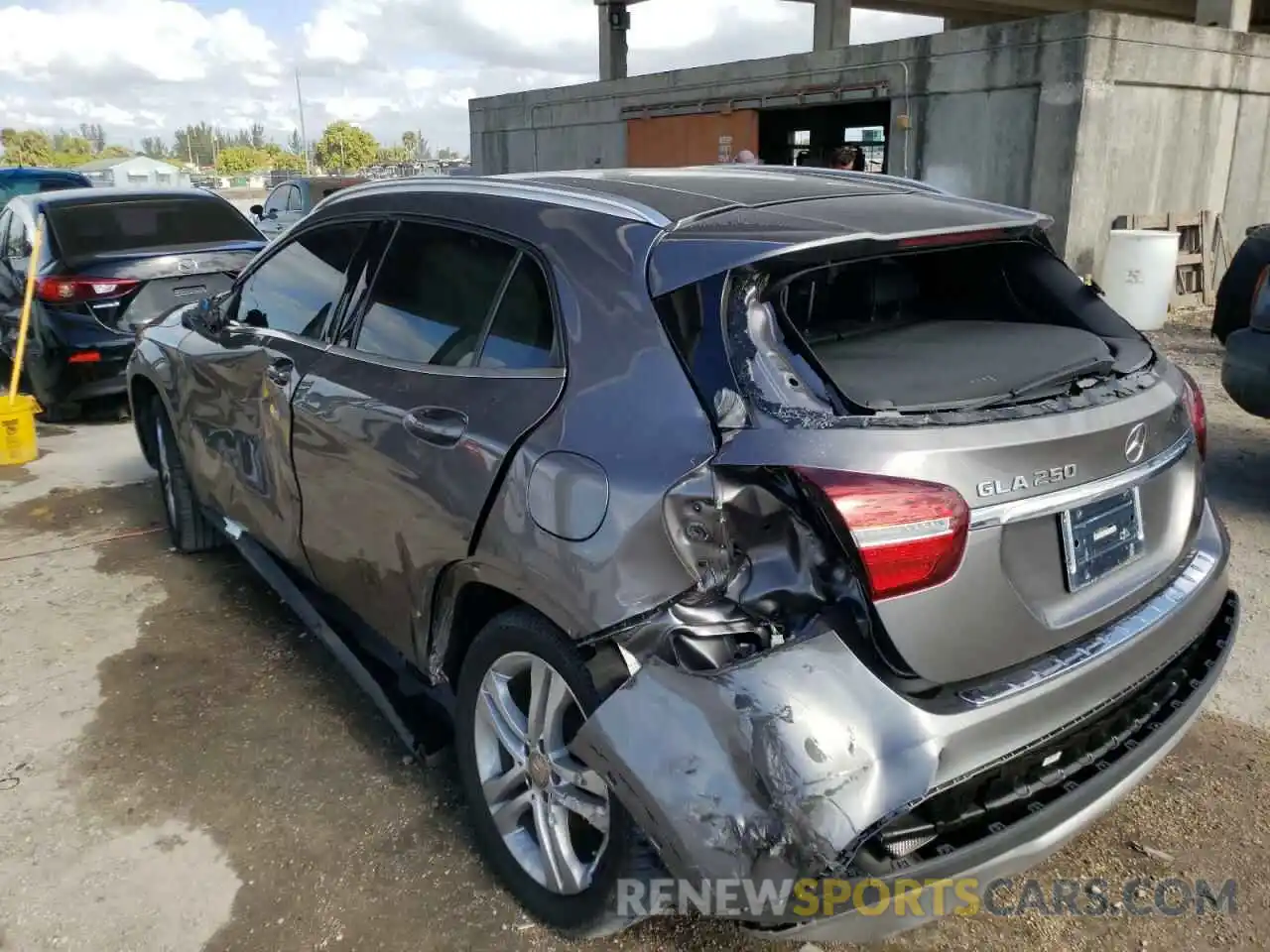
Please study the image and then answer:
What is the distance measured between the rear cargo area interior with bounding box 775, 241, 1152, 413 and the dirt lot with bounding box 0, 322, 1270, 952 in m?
1.33

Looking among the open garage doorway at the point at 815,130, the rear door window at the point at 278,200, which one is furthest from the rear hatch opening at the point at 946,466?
the rear door window at the point at 278,200

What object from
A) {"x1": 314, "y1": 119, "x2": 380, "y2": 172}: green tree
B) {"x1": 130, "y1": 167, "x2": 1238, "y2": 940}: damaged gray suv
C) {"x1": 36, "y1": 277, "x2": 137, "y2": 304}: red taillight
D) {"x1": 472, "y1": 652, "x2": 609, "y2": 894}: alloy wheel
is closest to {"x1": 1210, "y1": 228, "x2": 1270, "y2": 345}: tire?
{"x1": 130, "y1": 167, "x2": 1238, "y2": 940}: damaged gray suv

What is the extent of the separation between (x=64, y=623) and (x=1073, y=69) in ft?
34.2

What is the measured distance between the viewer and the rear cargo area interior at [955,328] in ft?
7.25

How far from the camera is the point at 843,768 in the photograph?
1748mm

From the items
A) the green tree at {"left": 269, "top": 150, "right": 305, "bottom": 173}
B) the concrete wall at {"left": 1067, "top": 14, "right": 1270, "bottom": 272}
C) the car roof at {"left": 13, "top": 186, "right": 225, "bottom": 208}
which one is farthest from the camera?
the green tree at {"left": 269, "top": 150, "right": 305, "bottom": 173}

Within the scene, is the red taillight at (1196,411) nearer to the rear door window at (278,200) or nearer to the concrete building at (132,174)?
the rear door window at (278,200)

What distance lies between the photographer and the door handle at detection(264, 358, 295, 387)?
3336 millimetres

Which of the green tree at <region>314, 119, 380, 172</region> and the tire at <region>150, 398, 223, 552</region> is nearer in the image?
the tire at <region>150, 398, 223, 552</region>

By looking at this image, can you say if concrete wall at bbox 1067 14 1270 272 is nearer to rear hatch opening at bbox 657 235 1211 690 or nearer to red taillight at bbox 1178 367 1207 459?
red taillight at bbox 1178 367 1207 459

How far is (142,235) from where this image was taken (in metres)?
7.73

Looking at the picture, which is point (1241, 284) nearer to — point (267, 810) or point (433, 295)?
point (433, 295)

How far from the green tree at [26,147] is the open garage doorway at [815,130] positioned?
72.0 metres

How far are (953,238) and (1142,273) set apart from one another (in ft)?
30.3
